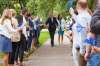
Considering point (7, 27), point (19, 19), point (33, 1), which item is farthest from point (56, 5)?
point (7, 27)

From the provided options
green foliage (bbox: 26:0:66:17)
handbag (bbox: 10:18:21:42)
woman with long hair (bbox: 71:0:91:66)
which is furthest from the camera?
green foliage (bbox: 26:0:66:17)

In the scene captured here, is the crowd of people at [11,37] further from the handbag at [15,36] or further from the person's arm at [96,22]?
the person's arm at [96,22]

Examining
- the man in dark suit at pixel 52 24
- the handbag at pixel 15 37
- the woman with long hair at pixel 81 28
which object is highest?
the woman with long hair at pixel 81 28

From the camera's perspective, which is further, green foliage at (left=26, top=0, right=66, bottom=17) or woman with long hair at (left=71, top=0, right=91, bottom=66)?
green foliage at (left=26, top=0, right=66, bottom=17)

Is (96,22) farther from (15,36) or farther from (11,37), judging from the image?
(15,36)

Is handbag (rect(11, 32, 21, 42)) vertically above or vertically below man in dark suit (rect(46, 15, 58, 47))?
above

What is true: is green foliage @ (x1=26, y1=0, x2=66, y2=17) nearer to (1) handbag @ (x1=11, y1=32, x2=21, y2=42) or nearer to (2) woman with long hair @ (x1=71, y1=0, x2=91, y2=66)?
(1) handbag @ (x1=11, y1=32, x2=21, y2=42)

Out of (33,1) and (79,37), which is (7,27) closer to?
(79,37)

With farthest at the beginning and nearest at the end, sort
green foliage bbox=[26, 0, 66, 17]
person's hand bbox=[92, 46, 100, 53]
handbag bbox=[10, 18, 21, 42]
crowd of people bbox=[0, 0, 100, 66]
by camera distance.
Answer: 1. green foliage bbox=[26, 0, 66, 17]
2. handbag bbox=[10, 18, 21, 42]
3. crowd of people bbox=[0, 0, 100, 66]
4. person's hand bbox=[92, 46, 100, 53]

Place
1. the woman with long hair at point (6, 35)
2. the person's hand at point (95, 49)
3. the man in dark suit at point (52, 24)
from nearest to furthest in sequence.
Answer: the person's hand at point (95, 49), the woman with long hair at point (6, 35), the man in dark suit at point (52, 24)

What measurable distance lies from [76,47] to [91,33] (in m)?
2.54

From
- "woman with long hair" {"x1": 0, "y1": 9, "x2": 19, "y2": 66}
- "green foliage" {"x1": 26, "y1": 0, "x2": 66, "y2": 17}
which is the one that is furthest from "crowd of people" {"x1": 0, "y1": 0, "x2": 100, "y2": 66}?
"green foliage" {"x1": 26, "y1": 0, "x2": 66, "y2": 17}

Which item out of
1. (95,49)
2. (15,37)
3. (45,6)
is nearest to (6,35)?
(15,37)

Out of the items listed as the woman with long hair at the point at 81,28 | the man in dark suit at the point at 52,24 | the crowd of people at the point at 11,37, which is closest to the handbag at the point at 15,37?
the crowd of people at the point at 11,37
